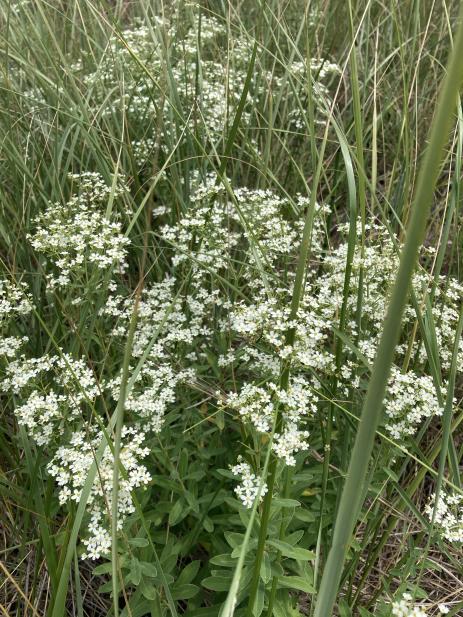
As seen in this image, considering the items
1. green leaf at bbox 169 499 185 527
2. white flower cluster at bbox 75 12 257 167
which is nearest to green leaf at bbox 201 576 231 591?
green leaf at bbox 169 499 185 527

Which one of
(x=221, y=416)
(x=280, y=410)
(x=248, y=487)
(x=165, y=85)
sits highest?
(x=165, y=85)

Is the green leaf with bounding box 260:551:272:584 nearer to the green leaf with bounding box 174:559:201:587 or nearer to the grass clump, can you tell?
the grass clump

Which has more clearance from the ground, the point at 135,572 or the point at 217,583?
the point at 135,572

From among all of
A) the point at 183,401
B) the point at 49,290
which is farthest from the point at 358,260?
the point at 49,290

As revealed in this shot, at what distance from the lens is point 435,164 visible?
0.74 metres

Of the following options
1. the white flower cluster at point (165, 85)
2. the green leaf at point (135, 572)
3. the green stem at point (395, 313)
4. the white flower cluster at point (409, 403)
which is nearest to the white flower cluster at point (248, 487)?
the green leaf at point (135, 572)

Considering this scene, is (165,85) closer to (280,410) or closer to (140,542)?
(280,410)

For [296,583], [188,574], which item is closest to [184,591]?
[188,574]

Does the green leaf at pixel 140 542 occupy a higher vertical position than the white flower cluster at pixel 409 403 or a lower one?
lower

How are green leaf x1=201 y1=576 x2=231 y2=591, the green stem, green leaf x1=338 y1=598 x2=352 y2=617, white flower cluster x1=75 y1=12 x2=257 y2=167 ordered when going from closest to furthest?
the green stem, green leaf x1=201 y1=576 x2=231 y2=591, green leaf x1=338 y1=598 x2=352 y2=617, white flower cluster x1=75 y1=12 x2=257 y2=167

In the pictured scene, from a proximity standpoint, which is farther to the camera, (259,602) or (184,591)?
(184,591)

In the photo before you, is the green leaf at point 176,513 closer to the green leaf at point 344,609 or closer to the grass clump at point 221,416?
the grass clump at point 221,416

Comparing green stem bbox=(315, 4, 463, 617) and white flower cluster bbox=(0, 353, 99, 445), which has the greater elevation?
green stem bbox=(315, 4, 463, 617)

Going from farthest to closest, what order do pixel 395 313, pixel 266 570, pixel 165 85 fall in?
pixel 165 85 → pixel 266 570 → pixel 395 313
